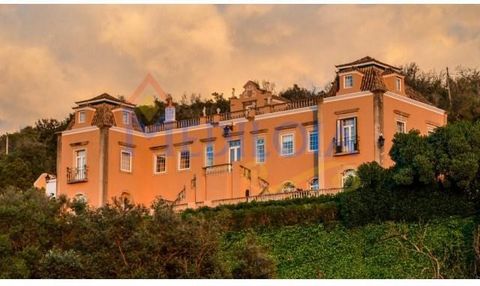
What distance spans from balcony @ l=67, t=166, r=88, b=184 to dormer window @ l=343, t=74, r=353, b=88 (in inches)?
412

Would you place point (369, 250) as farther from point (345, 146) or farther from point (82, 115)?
point (82, 115)

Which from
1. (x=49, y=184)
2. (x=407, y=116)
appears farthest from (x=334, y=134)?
(x=49, y=184)

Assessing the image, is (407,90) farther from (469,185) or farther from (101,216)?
(101,216)

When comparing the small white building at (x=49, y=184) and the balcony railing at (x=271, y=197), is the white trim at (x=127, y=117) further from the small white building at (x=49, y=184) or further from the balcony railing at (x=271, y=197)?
the balcony railing at (x=271, y=197)

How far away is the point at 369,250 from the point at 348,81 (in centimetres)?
841

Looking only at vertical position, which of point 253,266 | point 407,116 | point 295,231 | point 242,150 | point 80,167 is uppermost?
point 407,116

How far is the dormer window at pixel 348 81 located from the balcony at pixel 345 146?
172cm

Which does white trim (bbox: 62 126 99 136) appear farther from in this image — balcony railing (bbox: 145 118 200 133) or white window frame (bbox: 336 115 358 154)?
white window frame (bbox: 336 115 358 154)

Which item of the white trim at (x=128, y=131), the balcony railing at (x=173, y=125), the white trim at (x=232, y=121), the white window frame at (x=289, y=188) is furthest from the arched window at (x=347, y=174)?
the white trim at (x=128, y=131)

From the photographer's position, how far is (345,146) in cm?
3666

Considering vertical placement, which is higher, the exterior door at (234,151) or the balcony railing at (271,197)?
the exterior door at (234,151)

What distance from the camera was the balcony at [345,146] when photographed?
120ft

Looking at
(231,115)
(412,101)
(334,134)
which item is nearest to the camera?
(334,134)

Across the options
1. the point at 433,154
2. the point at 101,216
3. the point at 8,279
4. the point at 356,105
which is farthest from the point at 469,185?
the point at 8,279
